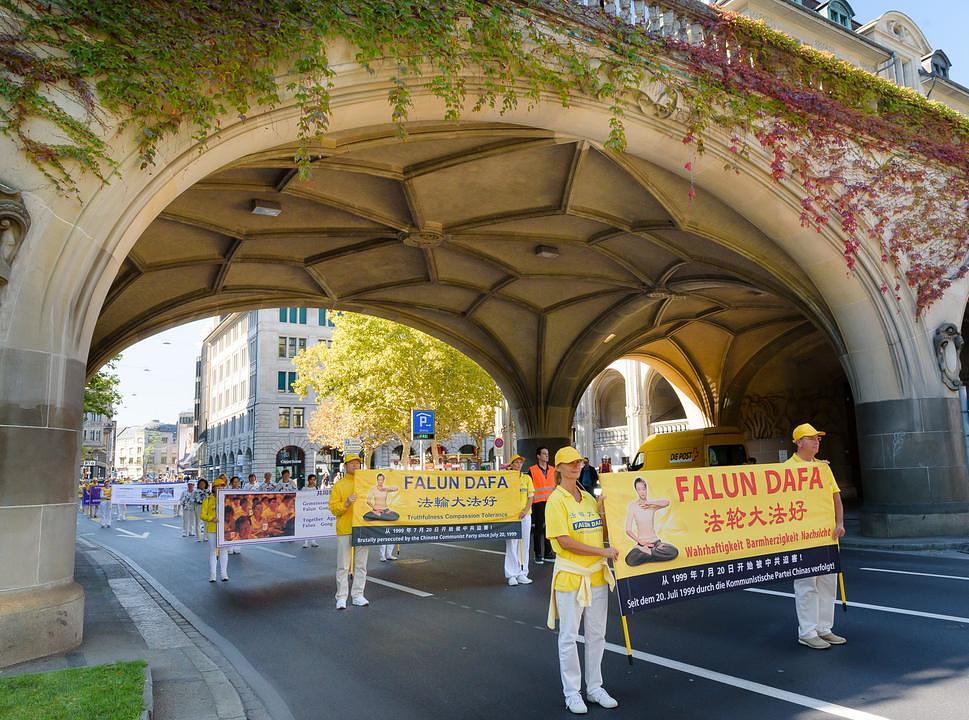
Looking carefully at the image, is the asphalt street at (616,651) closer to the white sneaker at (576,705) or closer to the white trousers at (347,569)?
the white sneaker at (576,705)

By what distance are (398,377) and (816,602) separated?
2780 centimetres

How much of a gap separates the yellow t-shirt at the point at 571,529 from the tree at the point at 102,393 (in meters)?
20.6

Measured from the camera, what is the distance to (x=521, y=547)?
10.8m

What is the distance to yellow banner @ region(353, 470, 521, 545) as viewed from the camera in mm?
9859

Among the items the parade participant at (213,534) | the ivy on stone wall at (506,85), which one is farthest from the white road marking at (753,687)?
the parade participant at (213,534)

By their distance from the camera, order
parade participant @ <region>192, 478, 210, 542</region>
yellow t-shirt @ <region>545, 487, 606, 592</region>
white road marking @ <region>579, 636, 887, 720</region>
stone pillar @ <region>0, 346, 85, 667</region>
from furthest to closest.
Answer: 1. parade participant @ <region>192, 478, 210, 542</region>
2. stone pillar @ <region>0, 346, 85, 667</region>
3. yellow t-shirt @ <region>545, 487, 606, 592</region>
4. white road marking @ <region>579, 636, 887, 720</region>

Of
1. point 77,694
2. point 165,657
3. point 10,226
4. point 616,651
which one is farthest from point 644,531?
point 10,226

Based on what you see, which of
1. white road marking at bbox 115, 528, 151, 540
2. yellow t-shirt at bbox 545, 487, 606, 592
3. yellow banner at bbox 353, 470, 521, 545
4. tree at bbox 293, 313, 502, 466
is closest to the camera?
yellow t-shirt at bbox 545, 487, 606, 592

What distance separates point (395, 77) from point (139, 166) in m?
3.42

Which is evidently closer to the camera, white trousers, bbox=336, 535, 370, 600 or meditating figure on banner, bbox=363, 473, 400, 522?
white trousers, bbox=336, 535, 370, 600

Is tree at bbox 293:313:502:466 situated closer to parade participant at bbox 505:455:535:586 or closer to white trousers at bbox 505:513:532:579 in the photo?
parade participant at bbox 505:455:535:586

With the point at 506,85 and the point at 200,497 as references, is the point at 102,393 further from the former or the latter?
the point at 506,85

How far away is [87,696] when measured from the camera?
4.51 m

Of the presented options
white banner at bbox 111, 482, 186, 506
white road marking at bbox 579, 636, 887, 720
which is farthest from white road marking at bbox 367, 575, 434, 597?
white banner at bbox 111, 482, 186, 506
